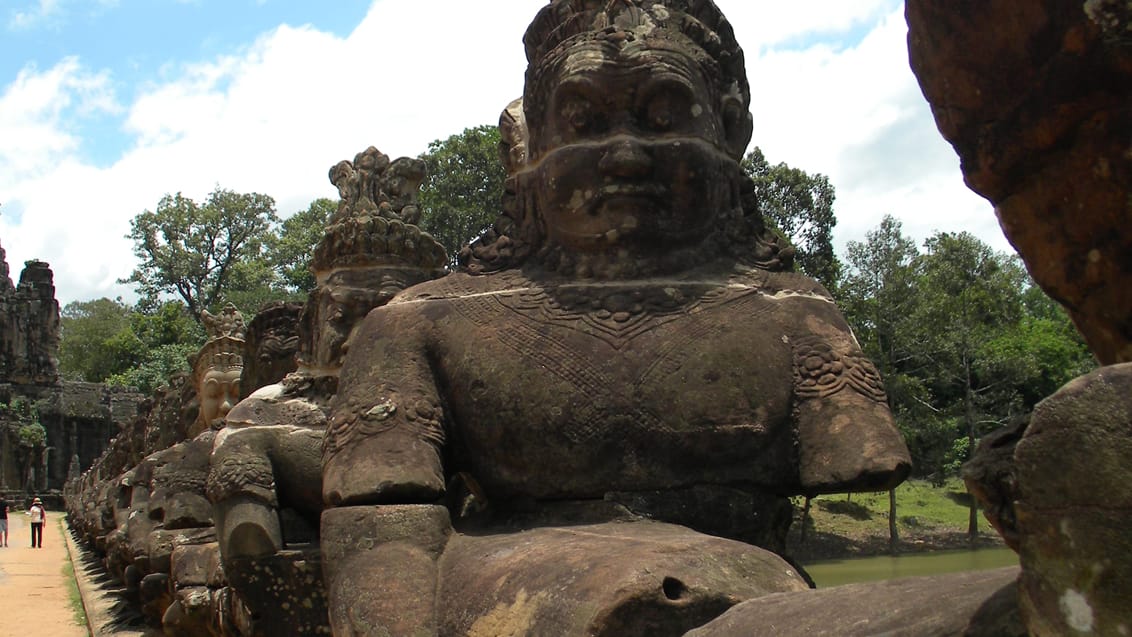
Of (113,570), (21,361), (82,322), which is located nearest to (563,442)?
(113,570)

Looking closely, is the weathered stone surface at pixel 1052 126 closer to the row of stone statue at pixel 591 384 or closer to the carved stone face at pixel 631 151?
the row of stone statue at pixel 591 384

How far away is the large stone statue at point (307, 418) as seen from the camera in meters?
4.32

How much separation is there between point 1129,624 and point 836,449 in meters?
1.94

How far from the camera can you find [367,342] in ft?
13.0

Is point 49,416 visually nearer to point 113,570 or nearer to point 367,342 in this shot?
point 113,570

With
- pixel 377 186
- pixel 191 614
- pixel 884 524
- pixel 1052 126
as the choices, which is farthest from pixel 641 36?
pixel 884 524

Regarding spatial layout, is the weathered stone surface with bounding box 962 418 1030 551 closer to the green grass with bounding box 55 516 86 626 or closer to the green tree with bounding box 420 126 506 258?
the green grass with bounding box 55 516 86 626

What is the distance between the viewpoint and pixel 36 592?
43.1 feet

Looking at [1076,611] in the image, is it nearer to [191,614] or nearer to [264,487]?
[264,487]

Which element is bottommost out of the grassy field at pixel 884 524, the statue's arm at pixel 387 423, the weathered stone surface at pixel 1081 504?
the grassy field at pixel 884 524

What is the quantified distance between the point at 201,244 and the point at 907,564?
108 feet

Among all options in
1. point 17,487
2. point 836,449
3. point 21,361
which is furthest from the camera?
point 21,361

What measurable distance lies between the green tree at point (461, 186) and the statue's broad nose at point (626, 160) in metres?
19.8

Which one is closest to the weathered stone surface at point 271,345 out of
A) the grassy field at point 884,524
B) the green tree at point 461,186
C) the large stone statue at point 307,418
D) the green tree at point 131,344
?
the large stone statue at point 307,418
